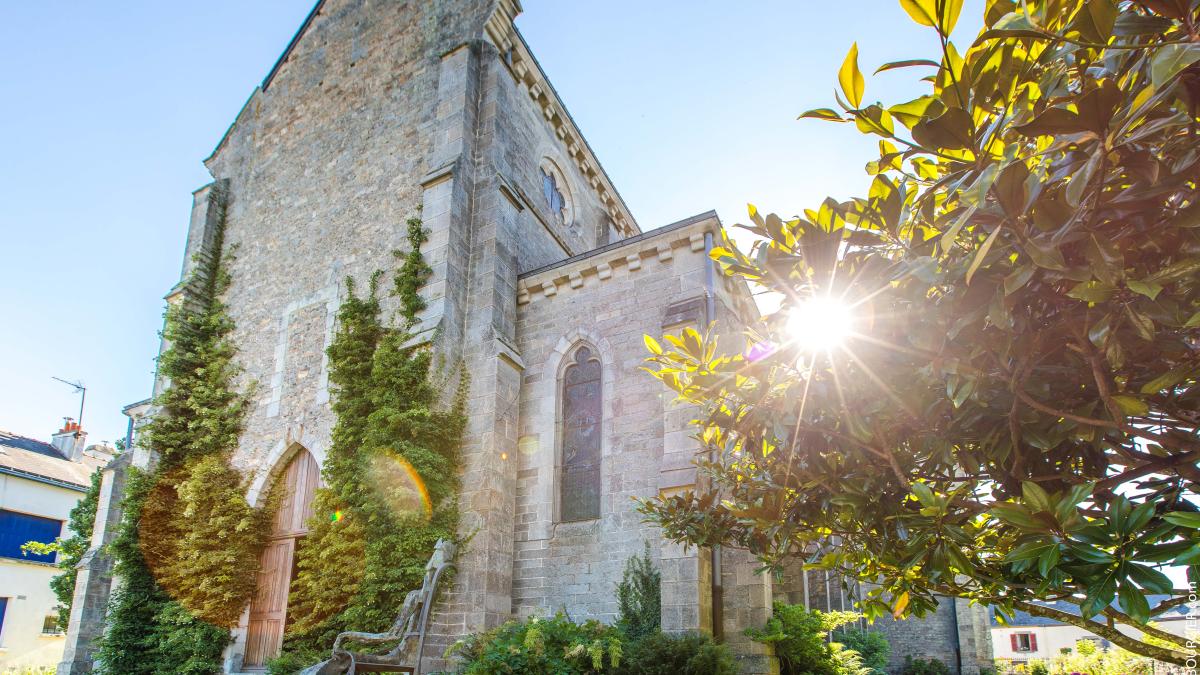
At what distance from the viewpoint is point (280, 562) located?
12.5 metres

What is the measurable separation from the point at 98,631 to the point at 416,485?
336 inches

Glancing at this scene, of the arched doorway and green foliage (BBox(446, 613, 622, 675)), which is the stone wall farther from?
the arched doorway

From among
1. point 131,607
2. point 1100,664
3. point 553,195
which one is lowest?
point 1100,664

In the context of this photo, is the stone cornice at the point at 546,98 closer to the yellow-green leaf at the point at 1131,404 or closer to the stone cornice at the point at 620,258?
the stone cornice at the point at 620,258

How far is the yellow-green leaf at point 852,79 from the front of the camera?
232cm

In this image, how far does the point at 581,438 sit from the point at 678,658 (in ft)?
13.3

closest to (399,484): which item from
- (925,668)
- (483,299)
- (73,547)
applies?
(483,299)

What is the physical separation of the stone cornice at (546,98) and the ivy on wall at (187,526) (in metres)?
8.12

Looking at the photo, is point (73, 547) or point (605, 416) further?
point (73, 547)

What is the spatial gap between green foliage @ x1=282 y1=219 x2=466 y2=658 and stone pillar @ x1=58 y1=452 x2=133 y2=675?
510 cm

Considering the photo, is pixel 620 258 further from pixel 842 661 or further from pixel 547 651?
pixel 842 661

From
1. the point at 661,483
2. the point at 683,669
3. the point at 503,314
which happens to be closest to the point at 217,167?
the point at 503,314

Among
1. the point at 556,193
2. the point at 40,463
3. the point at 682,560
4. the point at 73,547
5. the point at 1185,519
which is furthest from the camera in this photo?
the point at 40,463

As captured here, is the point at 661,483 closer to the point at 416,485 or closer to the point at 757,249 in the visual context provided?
the point at 416,485
